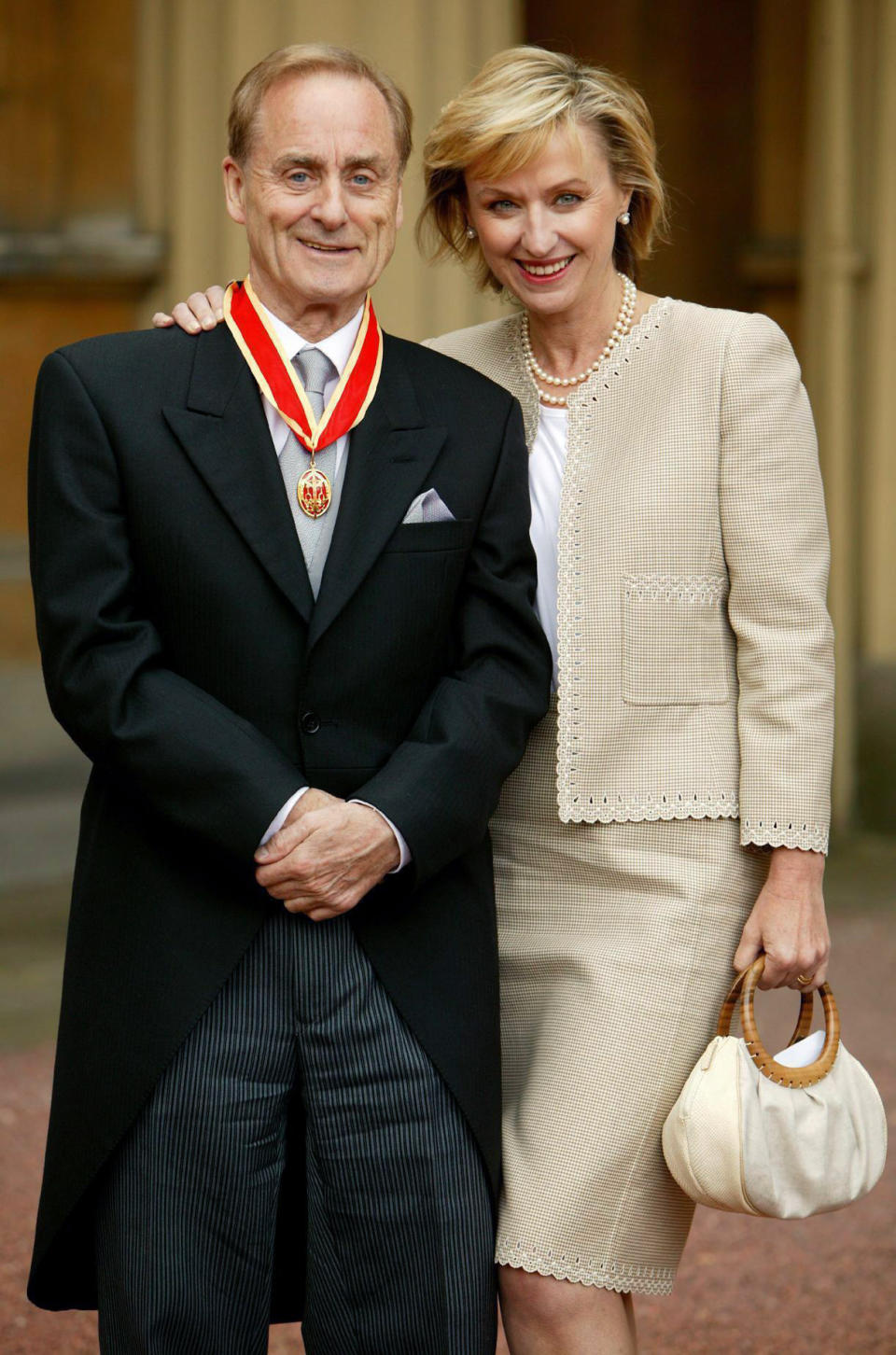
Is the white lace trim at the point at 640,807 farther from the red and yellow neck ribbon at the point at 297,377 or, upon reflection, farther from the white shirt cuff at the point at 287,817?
the red and yellow neck ribbon at the point at 297,377

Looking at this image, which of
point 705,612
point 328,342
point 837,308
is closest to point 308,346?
point 328,342

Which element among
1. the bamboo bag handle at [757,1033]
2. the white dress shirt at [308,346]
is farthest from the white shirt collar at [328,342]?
the bamboo bag handle at [757,1033]

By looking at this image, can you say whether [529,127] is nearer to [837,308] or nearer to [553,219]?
[553,219]

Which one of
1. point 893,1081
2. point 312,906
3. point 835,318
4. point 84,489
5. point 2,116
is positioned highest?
point 2,116

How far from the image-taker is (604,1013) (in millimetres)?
2572

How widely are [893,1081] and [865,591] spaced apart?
3209 millimetres

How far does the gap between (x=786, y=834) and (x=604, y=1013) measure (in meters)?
0.34

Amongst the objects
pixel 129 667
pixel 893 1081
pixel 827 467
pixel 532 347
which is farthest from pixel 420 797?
pixel 827 467

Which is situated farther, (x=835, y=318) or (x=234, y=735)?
(x=835, y=318)

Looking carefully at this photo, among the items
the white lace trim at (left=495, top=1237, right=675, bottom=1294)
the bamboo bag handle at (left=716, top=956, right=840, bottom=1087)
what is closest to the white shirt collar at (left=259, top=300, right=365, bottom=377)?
the bamboo bag handle at (left=716, top=956, right=840, bottom=1087)

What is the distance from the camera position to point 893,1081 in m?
4.84

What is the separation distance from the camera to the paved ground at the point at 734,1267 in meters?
3.47

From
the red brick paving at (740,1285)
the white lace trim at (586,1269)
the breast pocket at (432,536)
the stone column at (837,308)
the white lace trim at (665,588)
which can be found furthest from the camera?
the stone column at (837,308)

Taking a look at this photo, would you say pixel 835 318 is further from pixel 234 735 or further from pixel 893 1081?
pixel 234 735
